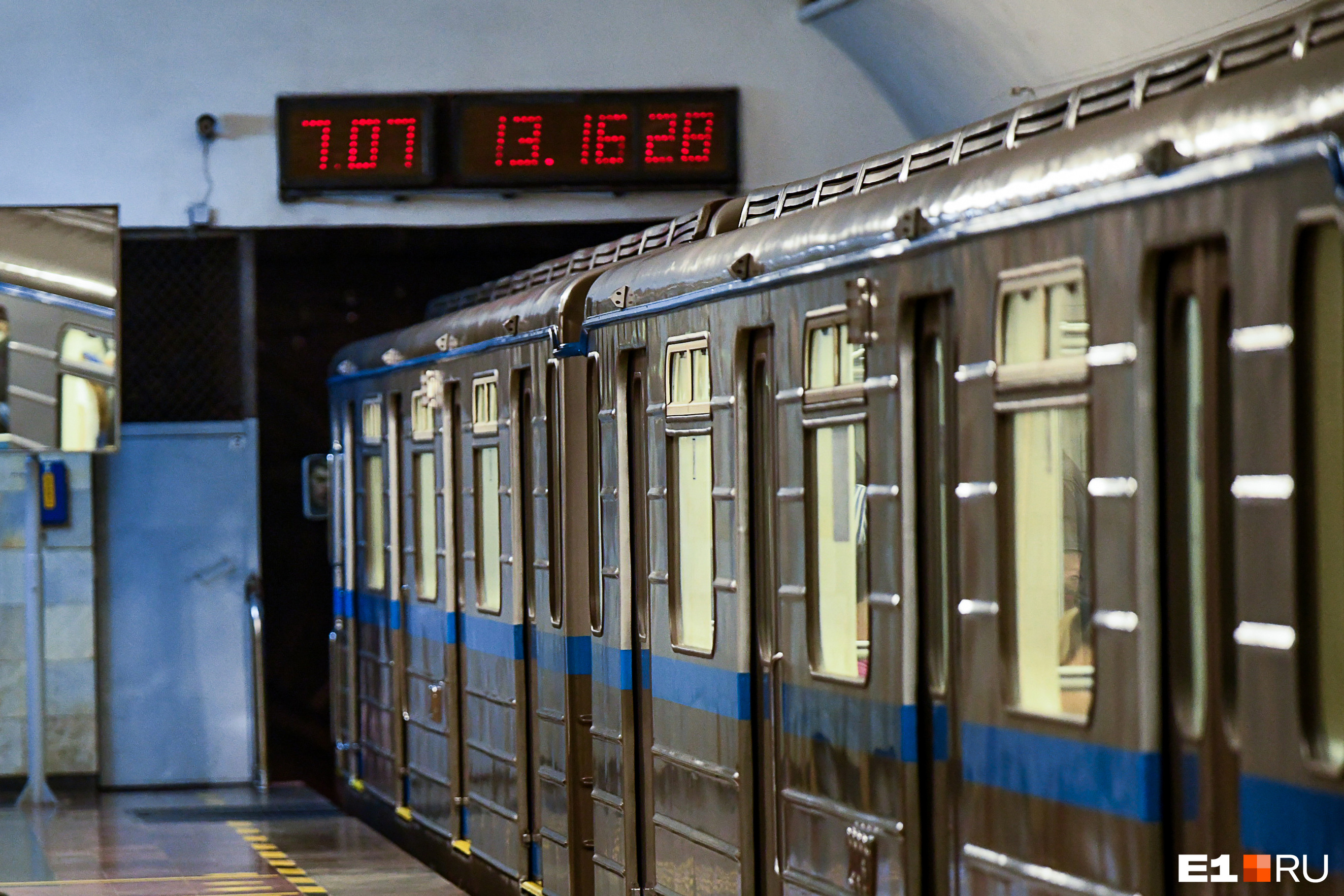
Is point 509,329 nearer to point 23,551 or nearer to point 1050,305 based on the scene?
point 1050,305

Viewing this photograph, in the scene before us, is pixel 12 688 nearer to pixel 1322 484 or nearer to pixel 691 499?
pixel 691 499

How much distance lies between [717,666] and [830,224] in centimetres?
158

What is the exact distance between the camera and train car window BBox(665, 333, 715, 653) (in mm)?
6512

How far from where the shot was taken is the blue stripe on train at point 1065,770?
392cm

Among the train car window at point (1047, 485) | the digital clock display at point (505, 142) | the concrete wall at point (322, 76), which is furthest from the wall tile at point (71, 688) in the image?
the train car window at point (1047, 485)

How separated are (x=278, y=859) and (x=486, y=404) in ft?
11.7

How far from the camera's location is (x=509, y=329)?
29.6 feet

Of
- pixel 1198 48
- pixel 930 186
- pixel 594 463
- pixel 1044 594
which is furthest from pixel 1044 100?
pixel 594 463

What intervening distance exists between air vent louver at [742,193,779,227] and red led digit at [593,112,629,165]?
6582 millimetres

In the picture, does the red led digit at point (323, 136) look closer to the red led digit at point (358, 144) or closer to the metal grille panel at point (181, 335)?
the red led digit at point (358, 144)

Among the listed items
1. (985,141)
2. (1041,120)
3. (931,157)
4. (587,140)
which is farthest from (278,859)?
(1041,120)

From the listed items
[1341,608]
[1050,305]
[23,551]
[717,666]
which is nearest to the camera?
[1341,608]

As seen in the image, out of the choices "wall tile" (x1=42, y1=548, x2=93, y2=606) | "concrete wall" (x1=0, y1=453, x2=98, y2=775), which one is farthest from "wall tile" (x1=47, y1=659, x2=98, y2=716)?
"wall tile" (x1=42, y1=548, x2=93, y2=606)

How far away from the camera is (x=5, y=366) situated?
44.5ft
